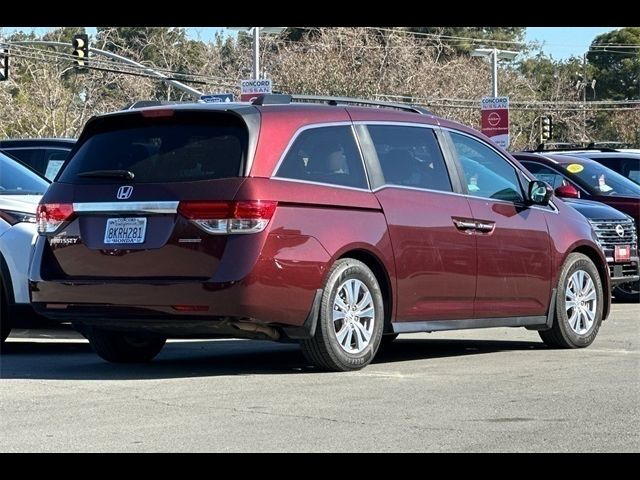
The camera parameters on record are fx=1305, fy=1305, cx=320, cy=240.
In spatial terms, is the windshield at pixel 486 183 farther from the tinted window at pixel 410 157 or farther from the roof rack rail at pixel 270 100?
the roof rack rail at pixel 270 100

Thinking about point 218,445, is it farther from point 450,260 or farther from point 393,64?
point 393,64

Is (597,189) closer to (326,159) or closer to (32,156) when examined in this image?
(32,156)

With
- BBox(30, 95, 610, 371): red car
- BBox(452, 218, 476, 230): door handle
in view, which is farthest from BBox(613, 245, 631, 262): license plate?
BBox(452, 218, 476, 230): door handle

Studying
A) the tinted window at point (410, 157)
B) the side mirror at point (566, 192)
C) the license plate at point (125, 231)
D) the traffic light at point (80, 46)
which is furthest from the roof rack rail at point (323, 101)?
the traffic light at point (80, 46)

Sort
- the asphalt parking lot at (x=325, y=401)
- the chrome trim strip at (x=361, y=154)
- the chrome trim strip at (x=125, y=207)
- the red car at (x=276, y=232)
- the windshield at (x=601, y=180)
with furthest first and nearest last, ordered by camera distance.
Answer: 1. the windshield at (x=601, y=180)
2. the chrome trim strip at (x=361, y=154)
3. the chrome trim strip at (x=125, y=207)
4. the red car at (x=276, y=232)
5. the asphalt parking lot at (x=325, y=401)

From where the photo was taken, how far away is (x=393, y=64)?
54.2 m

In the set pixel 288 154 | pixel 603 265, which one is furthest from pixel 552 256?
pixel 288 154

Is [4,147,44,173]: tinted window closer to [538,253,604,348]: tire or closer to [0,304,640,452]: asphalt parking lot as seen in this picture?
[0,304,640,452]: asphalt parking lot

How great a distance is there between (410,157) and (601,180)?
25.2ft

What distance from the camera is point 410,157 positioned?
9.86 metres

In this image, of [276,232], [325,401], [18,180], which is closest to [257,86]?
[18,180]

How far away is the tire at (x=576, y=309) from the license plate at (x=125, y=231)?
3.78 meters

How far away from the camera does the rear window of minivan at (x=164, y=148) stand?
28.7ft
